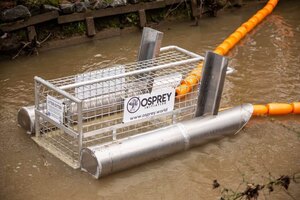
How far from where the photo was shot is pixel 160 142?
6.29 metres

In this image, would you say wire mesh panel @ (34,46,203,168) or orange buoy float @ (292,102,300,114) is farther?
orange buoy float @ (292,102,300,114)

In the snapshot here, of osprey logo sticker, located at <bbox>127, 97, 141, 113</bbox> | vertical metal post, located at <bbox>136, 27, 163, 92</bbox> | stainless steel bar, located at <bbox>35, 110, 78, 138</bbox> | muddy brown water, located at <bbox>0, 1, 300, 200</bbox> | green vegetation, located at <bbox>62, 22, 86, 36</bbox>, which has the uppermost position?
vertical metal post, located at <bbox>136, 27, 163, 92</bbox>

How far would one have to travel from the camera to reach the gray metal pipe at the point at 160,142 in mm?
5906

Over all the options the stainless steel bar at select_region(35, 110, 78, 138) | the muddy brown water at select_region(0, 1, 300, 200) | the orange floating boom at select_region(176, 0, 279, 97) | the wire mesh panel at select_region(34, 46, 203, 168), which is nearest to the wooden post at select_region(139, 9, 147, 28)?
the muddy brown water at select_region(0, 1, 300, 200)

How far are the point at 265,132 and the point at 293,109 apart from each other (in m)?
0.79

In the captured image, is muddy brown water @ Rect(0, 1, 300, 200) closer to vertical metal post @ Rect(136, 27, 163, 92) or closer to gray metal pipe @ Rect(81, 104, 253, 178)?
gray metal pipe @ Rect(81, 104, 253, 178)

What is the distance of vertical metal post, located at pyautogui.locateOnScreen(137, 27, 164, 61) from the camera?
734cm

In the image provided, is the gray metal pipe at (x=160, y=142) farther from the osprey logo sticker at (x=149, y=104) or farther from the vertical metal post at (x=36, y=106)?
the vertical metal post at (x=36, y=106)

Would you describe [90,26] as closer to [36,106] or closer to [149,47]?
[149,47]

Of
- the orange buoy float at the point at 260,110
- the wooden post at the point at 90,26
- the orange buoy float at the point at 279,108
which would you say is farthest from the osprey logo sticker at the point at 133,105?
the wooden post at the point at 90,26

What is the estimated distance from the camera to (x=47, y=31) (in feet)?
33.4

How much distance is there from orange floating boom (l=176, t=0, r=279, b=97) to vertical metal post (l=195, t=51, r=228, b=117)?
0.35 metres

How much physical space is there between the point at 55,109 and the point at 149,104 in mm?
1117

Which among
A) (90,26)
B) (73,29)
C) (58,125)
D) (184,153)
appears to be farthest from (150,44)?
(73,29)
